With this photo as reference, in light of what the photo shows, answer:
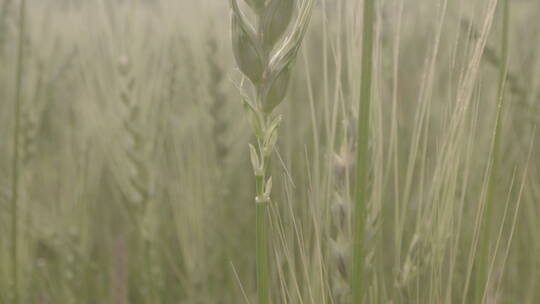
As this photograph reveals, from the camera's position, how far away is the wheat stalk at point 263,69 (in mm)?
394

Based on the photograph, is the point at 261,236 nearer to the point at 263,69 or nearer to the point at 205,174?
the point at 263,69

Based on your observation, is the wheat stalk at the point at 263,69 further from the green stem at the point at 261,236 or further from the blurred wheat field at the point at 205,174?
the blurred wheat field at the point at 205,174

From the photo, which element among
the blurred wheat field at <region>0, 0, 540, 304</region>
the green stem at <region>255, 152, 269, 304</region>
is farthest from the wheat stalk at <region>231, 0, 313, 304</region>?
the blurred wheat field at <region>0, 0, 540, 304</region>

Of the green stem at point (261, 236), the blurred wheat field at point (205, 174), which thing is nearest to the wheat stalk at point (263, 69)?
the green stem at point (261, 236)

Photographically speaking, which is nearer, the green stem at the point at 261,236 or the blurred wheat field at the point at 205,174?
the green stem at the point at 261,236

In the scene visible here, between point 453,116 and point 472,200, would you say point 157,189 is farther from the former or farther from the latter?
point 453,116

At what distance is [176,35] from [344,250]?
0.96 meters

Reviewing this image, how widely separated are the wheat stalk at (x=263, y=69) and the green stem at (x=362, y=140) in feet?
0.19

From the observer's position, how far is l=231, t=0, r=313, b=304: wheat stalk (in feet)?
1.29

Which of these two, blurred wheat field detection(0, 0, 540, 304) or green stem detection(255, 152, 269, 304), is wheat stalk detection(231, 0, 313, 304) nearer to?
green stem detection(255, 152, 269, 304)

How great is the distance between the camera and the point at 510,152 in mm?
1175

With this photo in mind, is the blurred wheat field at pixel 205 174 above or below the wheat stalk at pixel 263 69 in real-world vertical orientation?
below

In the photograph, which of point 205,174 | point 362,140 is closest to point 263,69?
point 362,140

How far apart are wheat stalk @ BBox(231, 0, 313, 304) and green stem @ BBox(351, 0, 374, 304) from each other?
58 mm
